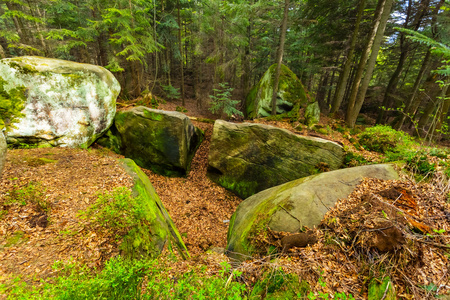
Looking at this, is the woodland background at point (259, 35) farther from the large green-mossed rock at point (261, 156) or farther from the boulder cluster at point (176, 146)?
the large green-mossed rock at point (261, 156)

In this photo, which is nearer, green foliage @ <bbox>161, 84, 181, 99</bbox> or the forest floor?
the forest floor

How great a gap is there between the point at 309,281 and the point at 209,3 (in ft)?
53.6

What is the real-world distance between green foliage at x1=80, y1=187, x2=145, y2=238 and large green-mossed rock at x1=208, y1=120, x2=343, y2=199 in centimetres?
487

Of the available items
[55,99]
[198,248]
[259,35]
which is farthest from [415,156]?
[259,35]

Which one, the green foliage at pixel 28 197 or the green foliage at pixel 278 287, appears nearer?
the green foliage at pixel 278 287

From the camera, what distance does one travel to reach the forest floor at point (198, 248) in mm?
2396

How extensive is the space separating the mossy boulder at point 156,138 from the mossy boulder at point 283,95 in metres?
5.06

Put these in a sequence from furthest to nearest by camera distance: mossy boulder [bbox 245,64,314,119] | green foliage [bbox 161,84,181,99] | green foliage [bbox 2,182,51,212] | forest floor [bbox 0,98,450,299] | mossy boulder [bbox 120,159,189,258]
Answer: green foliage [bbox 161,84,181,99]
mossy boulder [bbox 245,64,314,119]
green foliage [bbox 2,182,51,212]
mossy boulder [bbox 120,159,189,258]
forest floor [bbox 0,98,450,299]

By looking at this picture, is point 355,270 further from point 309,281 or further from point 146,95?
point 146,95

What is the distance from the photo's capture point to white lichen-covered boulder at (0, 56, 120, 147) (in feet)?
21.0

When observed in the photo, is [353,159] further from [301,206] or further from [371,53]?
[371,53]

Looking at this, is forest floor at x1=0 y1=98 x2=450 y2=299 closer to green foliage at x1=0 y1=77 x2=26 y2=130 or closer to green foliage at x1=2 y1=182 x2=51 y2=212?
green foliage at x1=2 y1=182 x2=51 y2=212

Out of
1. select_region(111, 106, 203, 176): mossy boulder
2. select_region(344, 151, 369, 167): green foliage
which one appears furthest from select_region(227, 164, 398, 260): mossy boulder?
select_region(111, 106, 203, 176): mossy boulder

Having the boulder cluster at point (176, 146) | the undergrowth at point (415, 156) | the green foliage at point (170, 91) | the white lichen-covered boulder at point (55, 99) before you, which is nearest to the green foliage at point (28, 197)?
the boulder cluster at point (176, 146)
